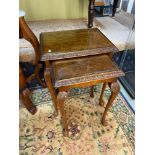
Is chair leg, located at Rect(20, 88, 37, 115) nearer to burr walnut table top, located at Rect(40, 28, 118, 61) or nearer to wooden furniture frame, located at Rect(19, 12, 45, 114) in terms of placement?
wooden furniture frame, located at Rect(19, 12, 45, 114)

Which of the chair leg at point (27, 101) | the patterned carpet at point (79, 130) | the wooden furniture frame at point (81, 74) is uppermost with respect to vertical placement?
the wooden furniture frame at point (81, 74)

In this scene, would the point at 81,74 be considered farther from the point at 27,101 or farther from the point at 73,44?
the point at 27,101

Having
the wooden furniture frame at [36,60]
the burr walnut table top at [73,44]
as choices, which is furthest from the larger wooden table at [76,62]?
the wooden furniture frame at [36,60]

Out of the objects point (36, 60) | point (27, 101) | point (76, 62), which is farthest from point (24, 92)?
point (76, 62)

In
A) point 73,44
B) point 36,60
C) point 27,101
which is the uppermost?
point 73,44

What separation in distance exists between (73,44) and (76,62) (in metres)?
0.16

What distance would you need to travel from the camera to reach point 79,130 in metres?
1.31

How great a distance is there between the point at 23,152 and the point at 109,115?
2.56 feet

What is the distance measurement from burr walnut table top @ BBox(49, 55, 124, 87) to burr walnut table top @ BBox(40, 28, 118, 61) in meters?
0.04

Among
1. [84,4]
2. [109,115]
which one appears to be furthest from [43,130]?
[84,4]

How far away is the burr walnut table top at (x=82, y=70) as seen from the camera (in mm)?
929

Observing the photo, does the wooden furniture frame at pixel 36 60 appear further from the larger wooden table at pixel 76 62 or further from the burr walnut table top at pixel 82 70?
the burr walnut table top at pixel 82 70
